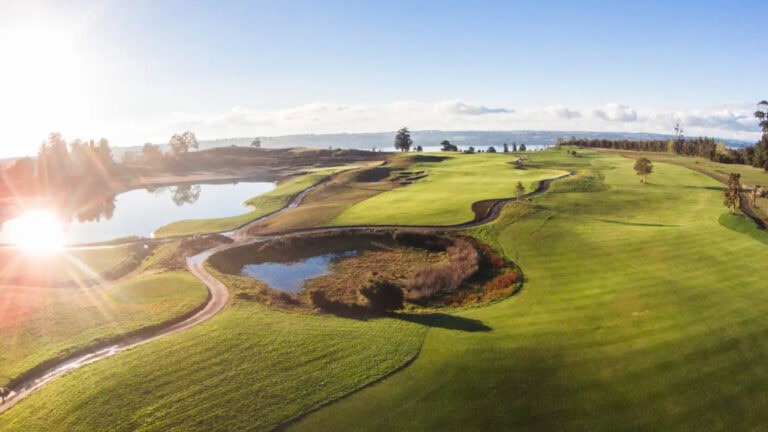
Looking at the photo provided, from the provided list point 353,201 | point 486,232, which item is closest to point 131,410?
point 486,232

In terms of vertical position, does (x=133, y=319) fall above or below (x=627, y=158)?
below

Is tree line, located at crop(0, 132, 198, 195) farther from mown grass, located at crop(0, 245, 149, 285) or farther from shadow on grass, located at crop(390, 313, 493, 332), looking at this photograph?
shadow on grass, located at crop(390, 313, 493, 332)

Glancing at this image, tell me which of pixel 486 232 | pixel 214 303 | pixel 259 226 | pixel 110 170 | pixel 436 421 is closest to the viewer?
pixel 436 421

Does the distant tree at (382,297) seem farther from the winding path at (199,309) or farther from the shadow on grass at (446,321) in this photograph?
the winding path at (199,309)

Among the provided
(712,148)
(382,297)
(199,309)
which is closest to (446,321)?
(382,297)

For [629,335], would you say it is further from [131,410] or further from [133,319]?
[133,319]

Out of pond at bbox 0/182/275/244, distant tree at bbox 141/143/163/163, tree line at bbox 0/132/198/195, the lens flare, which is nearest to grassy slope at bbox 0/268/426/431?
the lens flare

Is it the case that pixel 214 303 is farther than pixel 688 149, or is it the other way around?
pixel 688 149
